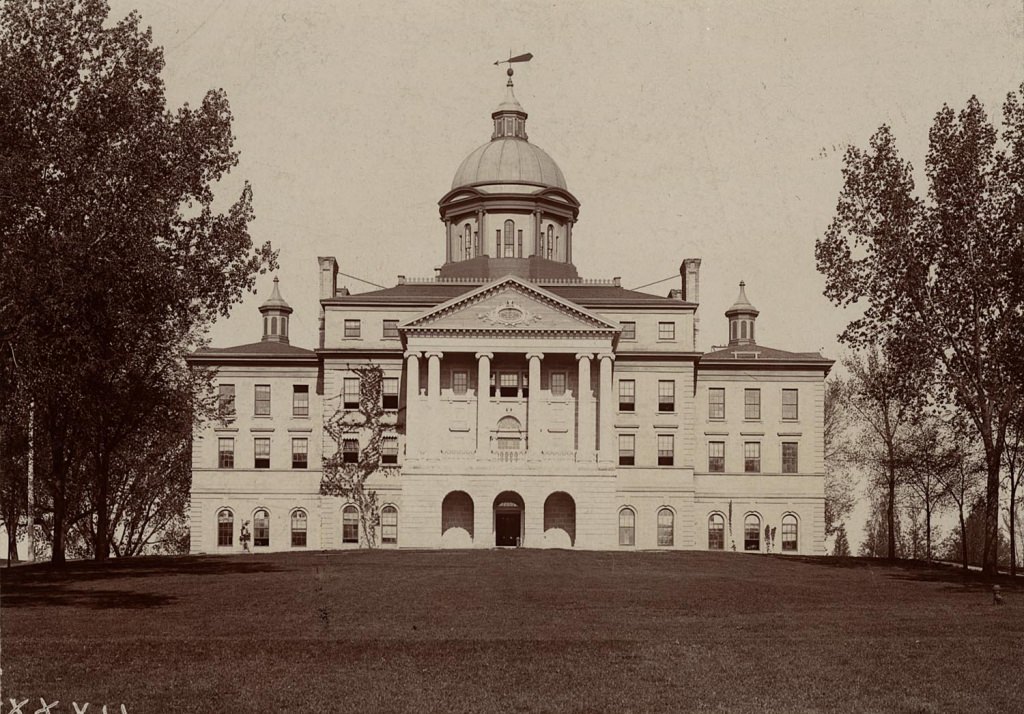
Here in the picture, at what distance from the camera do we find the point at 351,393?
250ft

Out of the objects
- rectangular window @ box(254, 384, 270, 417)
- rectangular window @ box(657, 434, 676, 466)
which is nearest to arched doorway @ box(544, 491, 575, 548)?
rectangular window @ box(657, 434, 676, 466)

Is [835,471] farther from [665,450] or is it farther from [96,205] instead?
[96,205]

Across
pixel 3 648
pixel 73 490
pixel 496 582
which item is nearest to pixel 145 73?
pixel 496 582

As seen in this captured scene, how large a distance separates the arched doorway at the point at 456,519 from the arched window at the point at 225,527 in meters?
13.2

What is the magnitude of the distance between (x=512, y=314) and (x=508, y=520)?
1140cm

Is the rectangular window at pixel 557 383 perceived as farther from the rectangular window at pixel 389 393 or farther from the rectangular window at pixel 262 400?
the rectangular window at pixel 262 400

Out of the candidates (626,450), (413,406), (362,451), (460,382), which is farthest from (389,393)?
(626,450)

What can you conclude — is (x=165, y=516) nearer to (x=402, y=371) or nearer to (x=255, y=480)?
(x=255, y=480)

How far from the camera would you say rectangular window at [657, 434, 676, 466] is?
76.9 metres

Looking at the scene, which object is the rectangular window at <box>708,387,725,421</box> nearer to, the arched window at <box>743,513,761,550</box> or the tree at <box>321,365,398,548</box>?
the arched window at <box>743,513,761,550</box>

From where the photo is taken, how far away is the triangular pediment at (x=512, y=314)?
71750mm

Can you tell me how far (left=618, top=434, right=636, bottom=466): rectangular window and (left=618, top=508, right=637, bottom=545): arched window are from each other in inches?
Result: 108

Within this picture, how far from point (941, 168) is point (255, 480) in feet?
152

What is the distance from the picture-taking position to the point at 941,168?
4275cm
